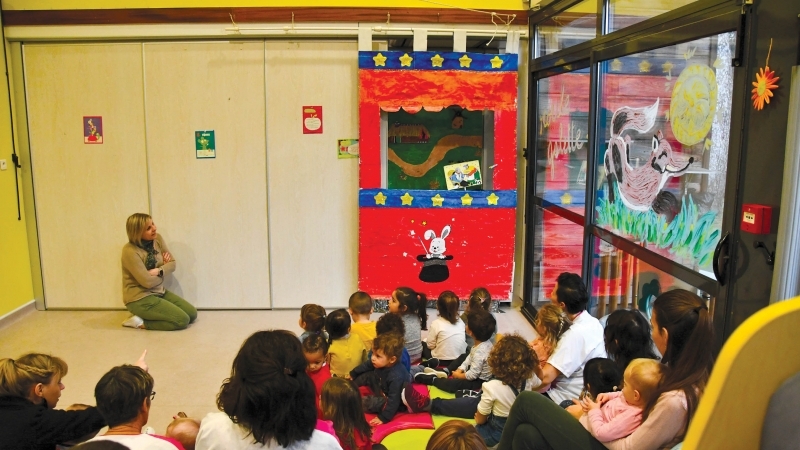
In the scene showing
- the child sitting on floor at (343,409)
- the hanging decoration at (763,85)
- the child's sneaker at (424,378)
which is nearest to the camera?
the hanging decoration at (763,85)

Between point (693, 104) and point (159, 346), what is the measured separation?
3.65 meters

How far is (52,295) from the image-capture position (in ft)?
16.6

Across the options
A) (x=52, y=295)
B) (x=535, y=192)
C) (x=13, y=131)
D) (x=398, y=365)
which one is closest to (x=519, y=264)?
(x=535, y=192)

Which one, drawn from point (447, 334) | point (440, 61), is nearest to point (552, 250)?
point (447, 334)

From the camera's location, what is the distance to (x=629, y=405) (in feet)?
6.48

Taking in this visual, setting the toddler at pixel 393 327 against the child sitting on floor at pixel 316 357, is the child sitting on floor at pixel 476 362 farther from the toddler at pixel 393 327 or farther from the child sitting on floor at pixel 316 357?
the child sitting on floor at pixel 316 357

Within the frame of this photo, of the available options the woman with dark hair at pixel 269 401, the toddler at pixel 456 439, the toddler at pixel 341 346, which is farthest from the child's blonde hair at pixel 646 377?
the toddler at pixel 341 346

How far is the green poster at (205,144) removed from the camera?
192 inches

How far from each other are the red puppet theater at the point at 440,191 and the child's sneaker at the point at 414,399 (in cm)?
190

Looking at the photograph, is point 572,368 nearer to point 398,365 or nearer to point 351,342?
point 398,365

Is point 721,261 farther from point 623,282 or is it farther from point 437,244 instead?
point 437,244

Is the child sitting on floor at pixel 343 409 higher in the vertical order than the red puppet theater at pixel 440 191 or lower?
lower

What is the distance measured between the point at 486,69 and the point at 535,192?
3.47 feet

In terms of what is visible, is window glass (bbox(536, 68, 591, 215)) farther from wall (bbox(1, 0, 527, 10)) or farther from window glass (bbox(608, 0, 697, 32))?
wall (bbox(1, 0, 527, 10))
